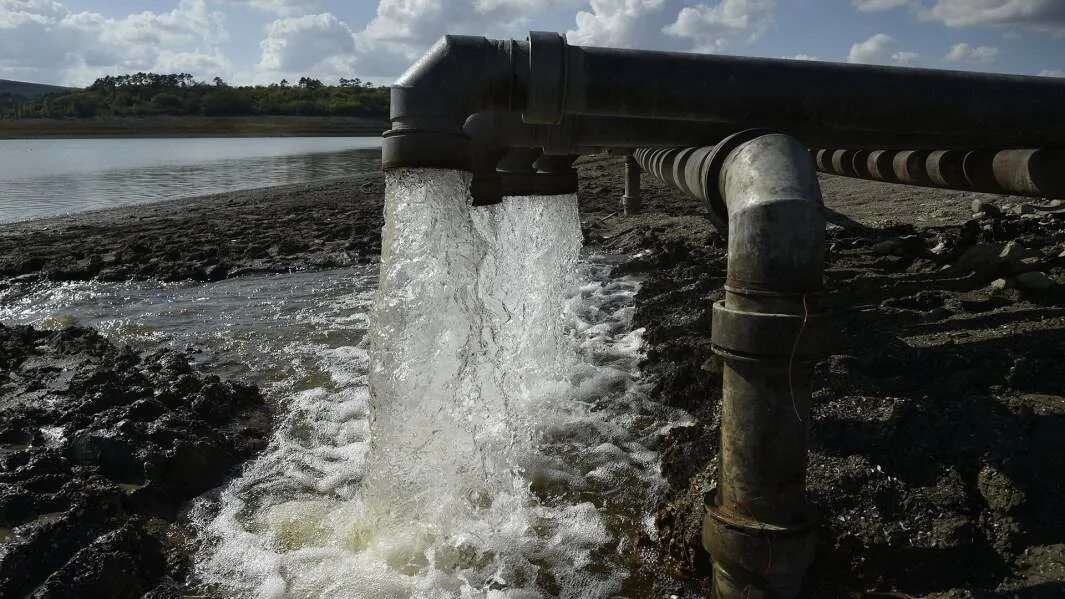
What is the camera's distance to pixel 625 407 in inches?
235

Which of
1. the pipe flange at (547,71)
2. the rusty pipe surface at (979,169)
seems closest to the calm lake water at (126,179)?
the pipe flange at (547,71)

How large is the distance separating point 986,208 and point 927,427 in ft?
22.7

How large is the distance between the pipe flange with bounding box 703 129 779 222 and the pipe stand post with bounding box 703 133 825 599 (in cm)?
23

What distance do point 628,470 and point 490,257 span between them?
3.62 metres

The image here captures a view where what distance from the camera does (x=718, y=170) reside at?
124 inches

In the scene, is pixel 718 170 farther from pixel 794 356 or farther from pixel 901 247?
pixel 901 247

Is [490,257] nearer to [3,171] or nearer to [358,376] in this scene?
[358,376]

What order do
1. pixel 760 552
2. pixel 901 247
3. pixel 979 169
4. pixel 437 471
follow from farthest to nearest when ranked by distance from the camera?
pixel 901 247 < pixel 437 471 < pixel 979 169 < pixel 760 552

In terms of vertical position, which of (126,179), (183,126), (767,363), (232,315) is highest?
(183,126)

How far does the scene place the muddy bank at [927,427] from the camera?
3094 mm

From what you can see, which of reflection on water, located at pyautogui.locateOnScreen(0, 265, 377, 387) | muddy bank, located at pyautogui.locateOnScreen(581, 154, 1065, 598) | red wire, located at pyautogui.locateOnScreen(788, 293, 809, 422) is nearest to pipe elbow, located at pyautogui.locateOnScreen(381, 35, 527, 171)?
red wire, located at pyautogui.locateOnScreen(788, 293, 809, 422)

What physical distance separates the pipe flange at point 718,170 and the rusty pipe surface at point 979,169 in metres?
1.72

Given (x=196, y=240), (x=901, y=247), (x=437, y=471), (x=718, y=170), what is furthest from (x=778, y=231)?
(x=196, y=240)

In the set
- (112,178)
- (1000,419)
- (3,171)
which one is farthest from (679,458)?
(3,171)
